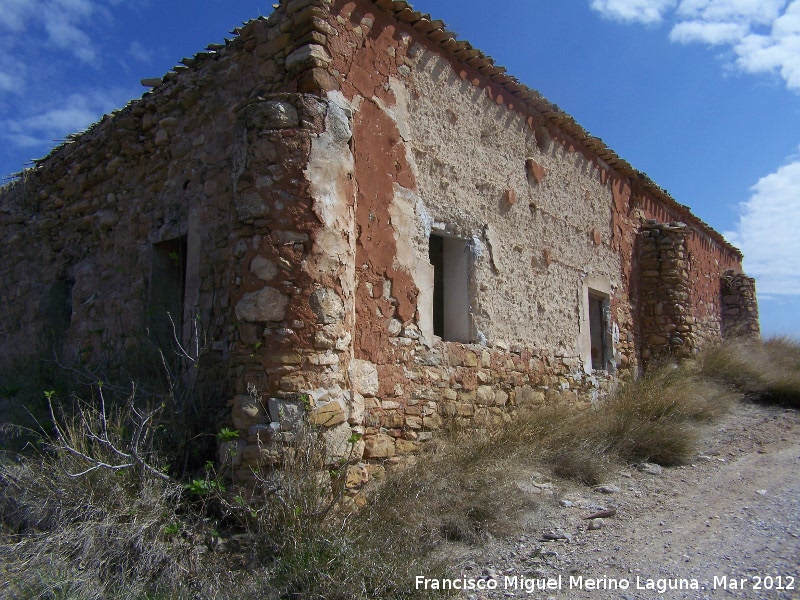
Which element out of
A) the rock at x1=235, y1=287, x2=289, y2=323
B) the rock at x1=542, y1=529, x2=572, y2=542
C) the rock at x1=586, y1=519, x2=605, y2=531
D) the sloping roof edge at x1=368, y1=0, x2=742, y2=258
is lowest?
the rock at x1=542, y1=529, x2=572, y2=542

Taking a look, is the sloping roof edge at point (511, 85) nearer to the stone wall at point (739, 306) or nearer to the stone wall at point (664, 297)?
the stone wall at point (664, 297)

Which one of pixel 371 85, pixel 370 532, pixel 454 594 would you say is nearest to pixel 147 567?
pixel 370 532

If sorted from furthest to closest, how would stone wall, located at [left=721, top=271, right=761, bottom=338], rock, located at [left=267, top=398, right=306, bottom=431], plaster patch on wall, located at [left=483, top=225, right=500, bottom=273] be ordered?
stone wall, located at [left=721, top=271, right=761, bottom=338], plaster patch on wall, located at [left=483, top=225, right=500, bottom=273], rock, located at [left=267, top=398, right=306, bottom=431]

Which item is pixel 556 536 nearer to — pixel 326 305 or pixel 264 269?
pixel 326 305

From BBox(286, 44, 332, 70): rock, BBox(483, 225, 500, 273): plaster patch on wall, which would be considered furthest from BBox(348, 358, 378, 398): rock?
BBox(286, 44, 332, 70): rock

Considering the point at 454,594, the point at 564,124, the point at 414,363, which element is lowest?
the point at 454,594

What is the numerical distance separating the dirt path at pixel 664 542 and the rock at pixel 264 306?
194cm

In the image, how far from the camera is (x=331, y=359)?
4.41 m

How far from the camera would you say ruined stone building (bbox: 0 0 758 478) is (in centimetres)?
442

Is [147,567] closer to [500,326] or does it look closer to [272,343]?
[272,343]

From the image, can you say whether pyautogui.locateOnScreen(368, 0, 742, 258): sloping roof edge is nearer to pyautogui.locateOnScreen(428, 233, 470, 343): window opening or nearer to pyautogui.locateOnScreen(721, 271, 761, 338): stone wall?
pyautogui.locateOnScreen(428, 233, 470, 343): window opening

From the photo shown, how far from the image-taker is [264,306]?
4309mm

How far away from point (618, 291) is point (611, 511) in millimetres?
5354

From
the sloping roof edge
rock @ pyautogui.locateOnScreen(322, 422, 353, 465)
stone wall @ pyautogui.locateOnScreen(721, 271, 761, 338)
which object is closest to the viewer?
rock @ pyautogui.locateOnScreen(322, 422, 353, 465)
